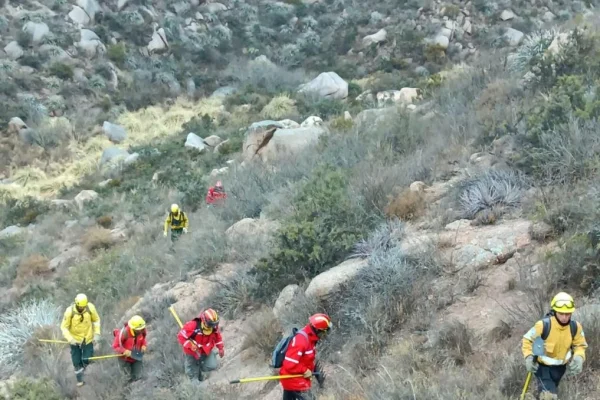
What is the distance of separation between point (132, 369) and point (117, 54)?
→ 77.8ft

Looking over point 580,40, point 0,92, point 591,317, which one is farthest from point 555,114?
point 0,92

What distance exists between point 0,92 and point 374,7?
19781 millimetres

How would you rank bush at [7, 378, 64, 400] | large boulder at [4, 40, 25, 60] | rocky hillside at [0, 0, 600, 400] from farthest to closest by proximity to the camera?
large boulder at [4, 40, 25, 60] < bush at [7, 378, 64, 400] < rocky hillside at [0, 0, 600, 400]

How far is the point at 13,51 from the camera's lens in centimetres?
2608

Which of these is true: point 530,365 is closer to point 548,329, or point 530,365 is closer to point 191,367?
point 548,329

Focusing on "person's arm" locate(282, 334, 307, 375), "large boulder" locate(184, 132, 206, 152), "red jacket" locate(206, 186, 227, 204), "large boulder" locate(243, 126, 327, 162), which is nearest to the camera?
"person's arm" locate(282, 334, 307, 375)

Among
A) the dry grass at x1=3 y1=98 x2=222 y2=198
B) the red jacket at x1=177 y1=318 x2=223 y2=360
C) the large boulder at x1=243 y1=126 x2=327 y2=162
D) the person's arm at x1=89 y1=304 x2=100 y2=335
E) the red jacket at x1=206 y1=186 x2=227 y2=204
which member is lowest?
the dry grass at x1=3 y1=98 x2=222 y2=198

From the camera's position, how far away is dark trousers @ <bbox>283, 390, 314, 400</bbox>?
5.41 meters

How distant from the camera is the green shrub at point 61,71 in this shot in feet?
85.3

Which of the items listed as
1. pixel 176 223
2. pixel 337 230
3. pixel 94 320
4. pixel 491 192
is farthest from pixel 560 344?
pixel 176 223

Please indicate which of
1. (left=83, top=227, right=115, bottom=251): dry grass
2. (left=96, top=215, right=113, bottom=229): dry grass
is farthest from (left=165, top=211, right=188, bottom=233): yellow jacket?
(left=96, top=215, right=113, bottom=229): dry grass

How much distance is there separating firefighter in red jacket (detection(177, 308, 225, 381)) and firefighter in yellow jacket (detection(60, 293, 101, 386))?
5.77ft

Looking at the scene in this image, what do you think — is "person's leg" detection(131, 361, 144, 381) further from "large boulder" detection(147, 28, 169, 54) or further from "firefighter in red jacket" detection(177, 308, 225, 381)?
"large boulder" detection(147, 28, 169, 54)

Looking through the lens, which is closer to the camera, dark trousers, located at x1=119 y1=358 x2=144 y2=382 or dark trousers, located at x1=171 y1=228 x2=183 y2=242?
dark trousers, located at x1=119 y1=358 x2=144 y2=382
